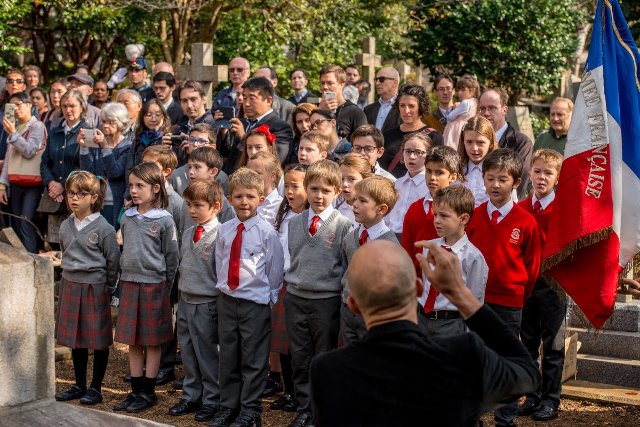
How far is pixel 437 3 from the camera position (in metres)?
13.8

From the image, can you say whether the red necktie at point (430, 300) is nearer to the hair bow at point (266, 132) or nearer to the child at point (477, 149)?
the child at point (477, 149)

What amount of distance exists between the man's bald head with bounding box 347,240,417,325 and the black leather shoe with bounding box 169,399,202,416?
4.17 m

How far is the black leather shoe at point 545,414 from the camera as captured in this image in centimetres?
700

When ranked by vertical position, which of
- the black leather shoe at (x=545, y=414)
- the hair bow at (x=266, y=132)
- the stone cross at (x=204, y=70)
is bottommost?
the black leather shoe at (x=545, y=414)

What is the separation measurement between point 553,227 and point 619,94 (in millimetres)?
932

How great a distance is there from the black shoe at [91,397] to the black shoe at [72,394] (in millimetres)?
82

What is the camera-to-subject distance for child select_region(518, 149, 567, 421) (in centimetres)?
705

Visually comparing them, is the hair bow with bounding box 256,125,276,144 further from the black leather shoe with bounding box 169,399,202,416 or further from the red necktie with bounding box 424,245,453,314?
the red necktie with bounding box 424,245,453,314

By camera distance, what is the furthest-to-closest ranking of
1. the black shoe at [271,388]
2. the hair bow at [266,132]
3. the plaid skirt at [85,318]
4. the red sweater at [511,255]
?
the hair bow at [266,132]
the black shoe at [271,388]
the plaid skirt at [85,318]
the red sweater at [511,255]

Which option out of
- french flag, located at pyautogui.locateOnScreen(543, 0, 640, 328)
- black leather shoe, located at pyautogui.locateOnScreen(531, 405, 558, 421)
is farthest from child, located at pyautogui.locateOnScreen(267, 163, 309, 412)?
french flag, located at pyautogui.locateOnScreen(543, 0, 640, 328)

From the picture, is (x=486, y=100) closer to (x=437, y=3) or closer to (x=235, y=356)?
(x=235, y=356)

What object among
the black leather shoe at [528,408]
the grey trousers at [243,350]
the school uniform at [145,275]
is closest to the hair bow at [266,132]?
the school uniform at [145,275]

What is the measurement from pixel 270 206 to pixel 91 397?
6.17 feet

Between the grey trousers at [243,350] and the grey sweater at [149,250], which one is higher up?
the grey sweater at [149,250]
